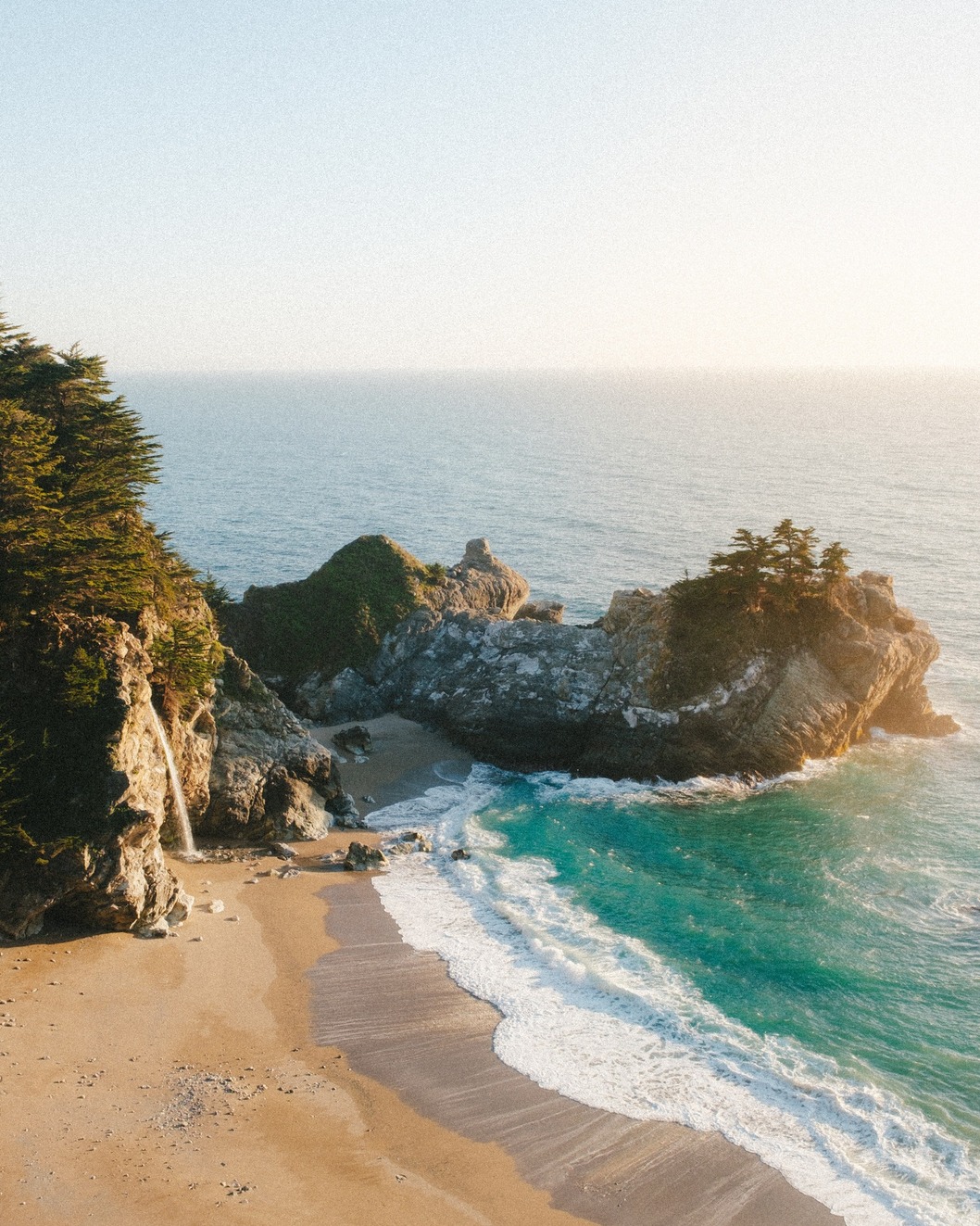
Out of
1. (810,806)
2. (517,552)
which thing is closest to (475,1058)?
(810,806)

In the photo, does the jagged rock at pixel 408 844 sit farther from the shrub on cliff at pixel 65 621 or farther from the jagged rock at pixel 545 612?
the jagged rock at pixel 545 612

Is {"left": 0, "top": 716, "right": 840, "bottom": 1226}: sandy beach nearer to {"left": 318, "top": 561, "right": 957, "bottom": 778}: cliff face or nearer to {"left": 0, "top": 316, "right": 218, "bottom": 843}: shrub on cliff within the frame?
{"left": 0, "top": 316, "right": 218, "bottom": 843}: shrub on cliff

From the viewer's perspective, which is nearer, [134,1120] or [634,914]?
[134,1120]

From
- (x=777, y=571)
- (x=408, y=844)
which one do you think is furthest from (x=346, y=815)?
(x=777, y=571)

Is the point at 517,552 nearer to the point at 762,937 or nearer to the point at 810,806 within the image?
the point at 810,806

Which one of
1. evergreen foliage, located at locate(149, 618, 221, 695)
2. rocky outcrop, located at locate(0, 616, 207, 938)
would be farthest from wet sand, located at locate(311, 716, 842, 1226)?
evergreen foliage, located at locate(149, 618, 221, 695)

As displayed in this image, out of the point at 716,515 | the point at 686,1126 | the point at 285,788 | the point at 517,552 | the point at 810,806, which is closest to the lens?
the point at 686,1126

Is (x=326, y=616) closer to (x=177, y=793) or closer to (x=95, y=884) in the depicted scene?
(x=177, y=793)
